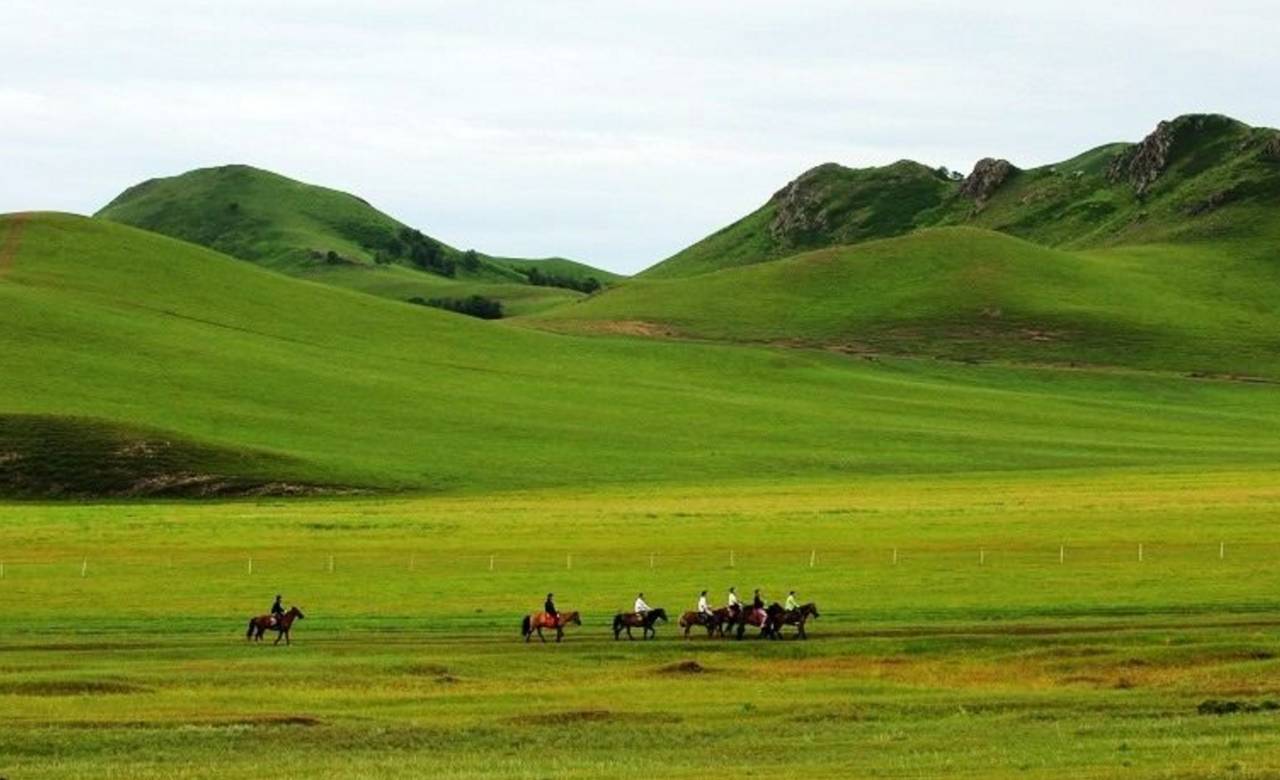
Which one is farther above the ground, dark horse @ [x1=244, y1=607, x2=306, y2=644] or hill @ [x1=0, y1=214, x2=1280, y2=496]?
hill @ [x1=0, y1=214, x2=1280, y2=496]

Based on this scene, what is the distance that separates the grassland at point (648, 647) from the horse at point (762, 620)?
1.15 m

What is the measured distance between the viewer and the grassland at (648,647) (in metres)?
33.4

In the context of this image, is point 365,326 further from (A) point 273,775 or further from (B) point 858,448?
(A) point 273,775

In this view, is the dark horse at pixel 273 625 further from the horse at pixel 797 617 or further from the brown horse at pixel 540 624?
the horse at pixel 797 617

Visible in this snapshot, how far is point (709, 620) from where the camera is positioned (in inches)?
2146

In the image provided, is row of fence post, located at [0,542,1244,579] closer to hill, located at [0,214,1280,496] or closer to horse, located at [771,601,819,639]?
horse, located at [771,601,819,639]

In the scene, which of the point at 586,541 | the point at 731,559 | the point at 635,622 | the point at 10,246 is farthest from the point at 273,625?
the point at 10,246

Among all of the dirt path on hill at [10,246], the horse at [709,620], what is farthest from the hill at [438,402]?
the horse at [709,620]

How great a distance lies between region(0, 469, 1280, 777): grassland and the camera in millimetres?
33406

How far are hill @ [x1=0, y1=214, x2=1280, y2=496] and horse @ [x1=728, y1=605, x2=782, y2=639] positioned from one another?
214 ft

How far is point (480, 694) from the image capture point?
Result: 41938mm

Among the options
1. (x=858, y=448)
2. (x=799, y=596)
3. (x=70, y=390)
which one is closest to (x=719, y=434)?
(x=858, y=448)

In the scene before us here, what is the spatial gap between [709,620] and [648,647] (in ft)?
12.5

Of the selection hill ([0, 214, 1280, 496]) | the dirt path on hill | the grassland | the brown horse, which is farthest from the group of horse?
the dirt path on hill
